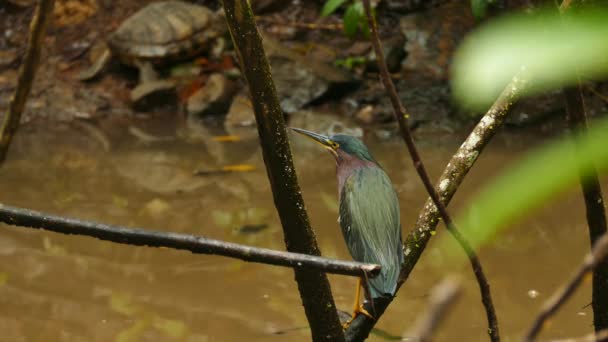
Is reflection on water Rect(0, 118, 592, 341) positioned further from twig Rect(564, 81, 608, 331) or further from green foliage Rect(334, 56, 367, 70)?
green foliage Rect(334, 56, 367, 70)

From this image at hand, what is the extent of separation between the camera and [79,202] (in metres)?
4.98

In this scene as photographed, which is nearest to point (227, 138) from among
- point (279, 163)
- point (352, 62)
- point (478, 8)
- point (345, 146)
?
point (352, 62)

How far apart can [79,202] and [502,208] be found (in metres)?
4.79

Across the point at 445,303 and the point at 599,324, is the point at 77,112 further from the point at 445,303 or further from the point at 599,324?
the point at 445,303

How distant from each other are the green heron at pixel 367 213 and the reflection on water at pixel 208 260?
0.86 metres

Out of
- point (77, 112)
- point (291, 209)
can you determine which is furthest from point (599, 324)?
point (77, 112)

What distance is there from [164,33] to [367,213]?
5.44 metres

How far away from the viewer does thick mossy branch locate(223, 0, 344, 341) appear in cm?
169

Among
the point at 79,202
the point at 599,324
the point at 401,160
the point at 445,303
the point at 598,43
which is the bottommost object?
the point at 79,202

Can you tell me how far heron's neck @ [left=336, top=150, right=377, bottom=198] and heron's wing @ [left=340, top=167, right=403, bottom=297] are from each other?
0.02 meters

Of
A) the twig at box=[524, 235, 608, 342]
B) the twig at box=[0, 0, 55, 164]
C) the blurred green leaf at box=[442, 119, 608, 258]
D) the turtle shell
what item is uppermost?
the blurred green leaf at box=[442, 119, 608, 258]

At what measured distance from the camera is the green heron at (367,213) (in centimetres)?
223

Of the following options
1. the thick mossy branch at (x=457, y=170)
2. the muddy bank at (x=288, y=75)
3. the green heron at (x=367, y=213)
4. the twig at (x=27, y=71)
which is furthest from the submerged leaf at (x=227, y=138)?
the thick mossy branch at (x=457, y=170)

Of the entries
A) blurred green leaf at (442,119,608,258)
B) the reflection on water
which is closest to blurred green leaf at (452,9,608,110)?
blurred green leaf at (442,119,608,258)
